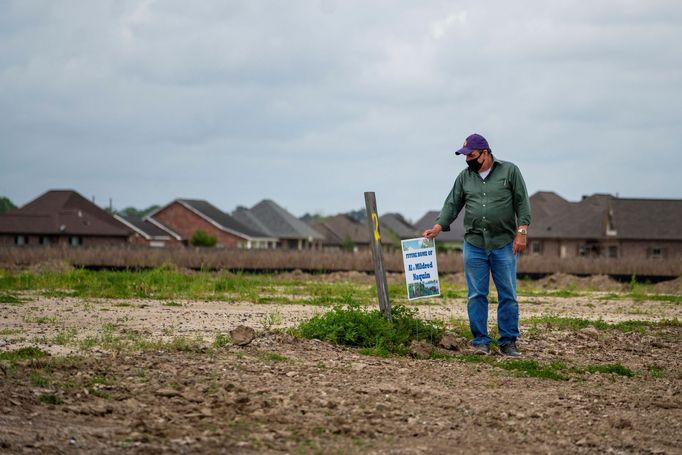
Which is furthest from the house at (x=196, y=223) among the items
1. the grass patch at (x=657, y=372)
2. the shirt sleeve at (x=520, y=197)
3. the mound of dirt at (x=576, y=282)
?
the grass patch at (x=657, y=372)

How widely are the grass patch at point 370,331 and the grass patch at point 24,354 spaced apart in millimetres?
3206

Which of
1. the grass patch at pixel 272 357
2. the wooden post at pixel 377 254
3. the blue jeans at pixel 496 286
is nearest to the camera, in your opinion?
the grass patch at pixel 272 357

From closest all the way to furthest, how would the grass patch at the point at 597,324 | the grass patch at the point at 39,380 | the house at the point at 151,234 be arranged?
1. the grass patch at the point at 39,380
2. the grass patch at the point at 597,324
3. the house at the point at 151,234

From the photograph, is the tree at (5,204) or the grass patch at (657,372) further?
the tree at (5,204)

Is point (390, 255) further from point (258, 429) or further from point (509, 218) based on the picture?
point (258, 429)

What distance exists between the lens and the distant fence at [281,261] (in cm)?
4434

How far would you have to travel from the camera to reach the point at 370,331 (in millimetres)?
12008

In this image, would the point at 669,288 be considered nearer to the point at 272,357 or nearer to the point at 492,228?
the point at 492,228

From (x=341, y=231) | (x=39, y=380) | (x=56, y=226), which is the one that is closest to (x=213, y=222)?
(x=56, y=226)

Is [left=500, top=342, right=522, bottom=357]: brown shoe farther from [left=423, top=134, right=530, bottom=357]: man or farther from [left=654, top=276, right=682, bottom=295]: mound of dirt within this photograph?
[left=654, top=276, right=682, bottom=295]: mound of dirt

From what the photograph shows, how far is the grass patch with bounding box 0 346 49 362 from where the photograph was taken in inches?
383

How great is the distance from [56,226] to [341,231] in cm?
4877

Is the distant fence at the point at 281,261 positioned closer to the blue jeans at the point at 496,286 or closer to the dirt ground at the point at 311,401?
the dirt ground at the point at 311,401

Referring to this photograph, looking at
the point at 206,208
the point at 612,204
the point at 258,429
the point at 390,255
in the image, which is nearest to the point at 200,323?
the point at 258,429
